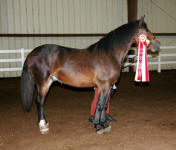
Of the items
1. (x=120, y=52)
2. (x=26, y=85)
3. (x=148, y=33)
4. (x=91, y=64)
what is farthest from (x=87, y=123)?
(x=148, y=33)

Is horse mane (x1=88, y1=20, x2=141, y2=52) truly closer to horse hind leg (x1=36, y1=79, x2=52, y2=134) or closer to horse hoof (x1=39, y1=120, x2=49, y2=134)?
horse hind leg (x1=36, y1=79, x2=52, y2=134)

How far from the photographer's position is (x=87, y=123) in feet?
14.9

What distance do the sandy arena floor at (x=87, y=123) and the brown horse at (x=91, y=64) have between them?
0.36 meters

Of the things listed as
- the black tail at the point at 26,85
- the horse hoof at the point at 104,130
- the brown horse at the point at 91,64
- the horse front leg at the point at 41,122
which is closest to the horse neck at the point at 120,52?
the brown horse at the point at 91,64

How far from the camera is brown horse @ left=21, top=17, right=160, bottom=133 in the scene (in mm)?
4008

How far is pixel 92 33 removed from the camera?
564 inches

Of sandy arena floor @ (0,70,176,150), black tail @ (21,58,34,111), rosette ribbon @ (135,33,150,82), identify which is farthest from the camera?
black tail @ (21,58,34,111)

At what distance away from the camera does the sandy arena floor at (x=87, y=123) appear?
3.43 m

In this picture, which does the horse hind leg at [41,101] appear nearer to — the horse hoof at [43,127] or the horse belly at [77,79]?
the horse hoof at [43,127]

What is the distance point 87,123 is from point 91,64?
1360 millimetres

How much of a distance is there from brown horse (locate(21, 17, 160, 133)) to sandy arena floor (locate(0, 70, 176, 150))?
356 mm

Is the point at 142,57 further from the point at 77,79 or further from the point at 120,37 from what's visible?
the point at 77,79

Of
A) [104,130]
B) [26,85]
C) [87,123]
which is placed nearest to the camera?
[104,130]

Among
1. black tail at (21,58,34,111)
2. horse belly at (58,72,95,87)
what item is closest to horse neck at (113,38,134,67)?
horse belly at (58,72,95,87)
